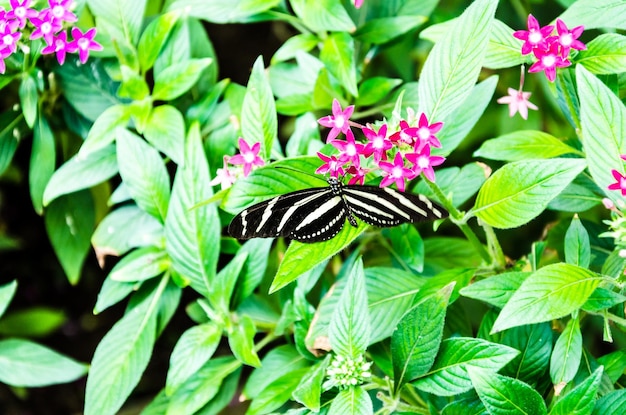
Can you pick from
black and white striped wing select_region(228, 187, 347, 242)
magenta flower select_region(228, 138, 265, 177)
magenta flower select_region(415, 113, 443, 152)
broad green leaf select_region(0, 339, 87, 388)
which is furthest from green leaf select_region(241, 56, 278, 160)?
broad green leaf select_region(0, 339, 87, 388)

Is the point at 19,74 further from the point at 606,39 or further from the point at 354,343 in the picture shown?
the point at 606,39

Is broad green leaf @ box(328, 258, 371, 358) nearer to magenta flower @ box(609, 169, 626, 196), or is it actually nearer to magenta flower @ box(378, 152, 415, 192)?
magenta flower @ box(378, 152, 415, 192)

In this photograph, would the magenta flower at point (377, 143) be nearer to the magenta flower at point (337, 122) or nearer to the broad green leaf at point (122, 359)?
the magenta flower at point (337, 122)

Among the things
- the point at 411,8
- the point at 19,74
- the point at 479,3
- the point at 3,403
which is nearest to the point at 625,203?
the point at 479,3

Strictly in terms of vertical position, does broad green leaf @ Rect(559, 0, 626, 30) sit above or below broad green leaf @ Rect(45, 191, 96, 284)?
above

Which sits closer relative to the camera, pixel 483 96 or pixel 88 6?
pixel 483 96

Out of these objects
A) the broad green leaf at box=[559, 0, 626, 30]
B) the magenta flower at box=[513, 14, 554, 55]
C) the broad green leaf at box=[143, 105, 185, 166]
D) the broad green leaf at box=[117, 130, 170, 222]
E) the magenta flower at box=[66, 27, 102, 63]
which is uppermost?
the broad green leaf at box=[559, 0, 626, 30]

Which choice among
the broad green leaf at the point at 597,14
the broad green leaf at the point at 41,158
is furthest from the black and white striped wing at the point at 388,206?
the broad green leaf at the point at 41,158
